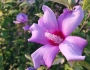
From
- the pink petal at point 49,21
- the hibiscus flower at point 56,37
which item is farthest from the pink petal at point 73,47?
the pink petal at point 49,21

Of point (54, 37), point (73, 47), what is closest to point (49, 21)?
point (54, 37)

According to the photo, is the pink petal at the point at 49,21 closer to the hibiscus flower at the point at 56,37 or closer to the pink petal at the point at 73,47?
the hibiscus flower at the point at 56,37

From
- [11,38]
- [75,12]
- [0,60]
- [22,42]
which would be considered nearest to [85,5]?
[75,12]

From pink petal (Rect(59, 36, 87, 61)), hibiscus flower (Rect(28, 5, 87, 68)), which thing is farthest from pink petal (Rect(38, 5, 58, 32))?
pink petal (Rect(59, 36, 87, 61))

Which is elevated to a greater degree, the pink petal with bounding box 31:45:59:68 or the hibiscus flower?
the hibiscus flower

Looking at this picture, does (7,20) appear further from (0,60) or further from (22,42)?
(0,60)

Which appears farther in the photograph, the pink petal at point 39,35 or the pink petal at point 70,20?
the pink petal at point 39,35

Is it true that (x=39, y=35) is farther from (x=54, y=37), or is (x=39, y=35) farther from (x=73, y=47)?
(x=73, y=47)

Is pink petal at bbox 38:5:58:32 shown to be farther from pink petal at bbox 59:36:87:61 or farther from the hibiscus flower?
pink petal at bbox 59:36:87:61
